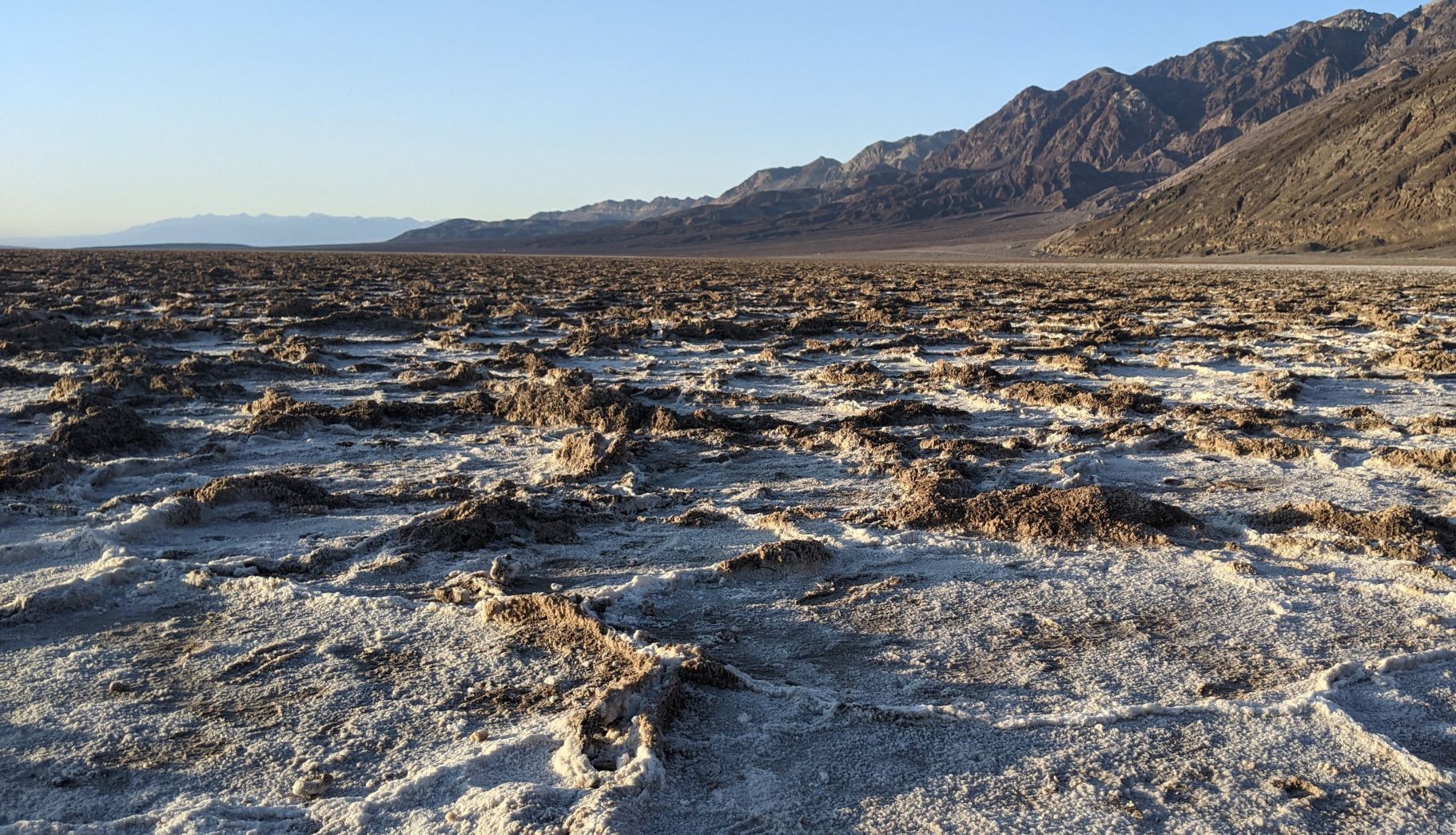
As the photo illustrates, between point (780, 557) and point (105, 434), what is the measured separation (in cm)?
409

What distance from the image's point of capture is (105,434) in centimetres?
554

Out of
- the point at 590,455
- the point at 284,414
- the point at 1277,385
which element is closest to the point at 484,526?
the point at 590,455

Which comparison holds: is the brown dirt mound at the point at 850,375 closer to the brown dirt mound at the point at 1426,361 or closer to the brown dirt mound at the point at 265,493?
the brown dirt mound at the point at 1426,361

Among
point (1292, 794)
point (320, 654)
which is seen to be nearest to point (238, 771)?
point (320, 654)

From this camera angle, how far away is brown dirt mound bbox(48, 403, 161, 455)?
17.7ft

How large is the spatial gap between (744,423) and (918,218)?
396 feet

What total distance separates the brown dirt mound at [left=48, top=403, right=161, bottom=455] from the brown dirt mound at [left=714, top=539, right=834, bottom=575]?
3785 millimetres

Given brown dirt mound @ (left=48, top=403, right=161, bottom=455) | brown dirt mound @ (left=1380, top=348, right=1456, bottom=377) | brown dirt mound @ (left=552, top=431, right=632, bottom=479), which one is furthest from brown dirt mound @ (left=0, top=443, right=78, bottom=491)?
brown dirt mound @ (left=1380, top=348, right=1456, bottom=377)

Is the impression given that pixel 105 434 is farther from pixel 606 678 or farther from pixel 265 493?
pixel 606 678

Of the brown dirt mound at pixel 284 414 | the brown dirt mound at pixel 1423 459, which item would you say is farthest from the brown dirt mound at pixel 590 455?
the brown dirt mound at pixel 1423 459

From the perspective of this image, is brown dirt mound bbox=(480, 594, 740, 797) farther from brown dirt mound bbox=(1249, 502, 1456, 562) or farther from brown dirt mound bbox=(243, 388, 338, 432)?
brown dirt mound bbox=(243, 388, 338, 432)

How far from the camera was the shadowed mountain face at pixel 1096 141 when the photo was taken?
12275cm

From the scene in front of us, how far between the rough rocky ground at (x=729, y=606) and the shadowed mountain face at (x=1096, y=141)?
10454 cm

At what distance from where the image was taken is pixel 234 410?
6910mm
